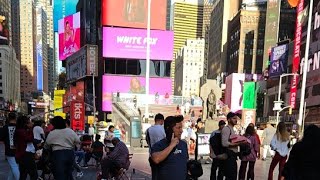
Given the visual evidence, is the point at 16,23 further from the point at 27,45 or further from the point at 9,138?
the point at 9,138

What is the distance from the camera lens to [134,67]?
153ft

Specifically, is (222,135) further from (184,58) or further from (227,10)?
(184,58)

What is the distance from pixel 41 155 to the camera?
8211 mm

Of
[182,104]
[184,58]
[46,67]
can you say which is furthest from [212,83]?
[46,67]

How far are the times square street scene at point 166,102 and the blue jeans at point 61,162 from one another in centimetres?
2

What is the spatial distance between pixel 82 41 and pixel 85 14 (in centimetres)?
508

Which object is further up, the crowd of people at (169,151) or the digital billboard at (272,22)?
the digital billboard at (272,22)

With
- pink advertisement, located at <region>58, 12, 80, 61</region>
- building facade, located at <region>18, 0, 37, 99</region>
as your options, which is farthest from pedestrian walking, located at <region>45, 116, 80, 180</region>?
building facade, located at <region>18, 0, 37, 99</region>

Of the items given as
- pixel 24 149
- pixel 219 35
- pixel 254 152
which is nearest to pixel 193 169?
pixel 24 149

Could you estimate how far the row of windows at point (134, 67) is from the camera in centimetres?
4628

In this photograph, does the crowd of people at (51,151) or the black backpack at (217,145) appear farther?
the black backpack at (217,145)

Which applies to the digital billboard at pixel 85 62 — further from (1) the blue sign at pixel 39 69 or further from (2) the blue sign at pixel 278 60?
(1) the blue sign at pixel 39 69

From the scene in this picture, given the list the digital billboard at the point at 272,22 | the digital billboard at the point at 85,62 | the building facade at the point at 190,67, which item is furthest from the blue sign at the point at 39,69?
the digital billboard at the point at 272,22

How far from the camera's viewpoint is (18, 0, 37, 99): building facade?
17500 cm
